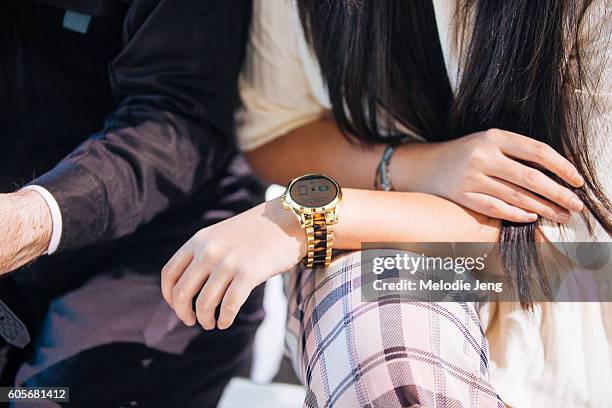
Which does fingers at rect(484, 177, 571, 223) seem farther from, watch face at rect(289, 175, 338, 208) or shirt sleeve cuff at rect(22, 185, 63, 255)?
shirt sleeve cuff at rect(22, 185, 63, 255)

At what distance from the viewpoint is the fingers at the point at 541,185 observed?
2.70 feet

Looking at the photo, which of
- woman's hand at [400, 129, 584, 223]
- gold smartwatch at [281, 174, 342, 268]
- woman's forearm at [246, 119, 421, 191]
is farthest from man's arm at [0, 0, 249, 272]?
woman's hand at [400, 129, 584, 223]

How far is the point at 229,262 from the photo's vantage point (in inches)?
30.6

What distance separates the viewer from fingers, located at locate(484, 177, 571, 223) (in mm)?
838

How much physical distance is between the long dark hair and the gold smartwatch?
18cm

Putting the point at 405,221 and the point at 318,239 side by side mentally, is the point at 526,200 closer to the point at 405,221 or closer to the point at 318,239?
the point at 405,221

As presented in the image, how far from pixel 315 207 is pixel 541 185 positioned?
0.26m

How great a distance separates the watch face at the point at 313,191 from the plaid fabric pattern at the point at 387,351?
9 centimetres

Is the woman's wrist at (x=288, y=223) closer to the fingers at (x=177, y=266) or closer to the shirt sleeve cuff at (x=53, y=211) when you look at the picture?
the fingers at (x=177, y=266)

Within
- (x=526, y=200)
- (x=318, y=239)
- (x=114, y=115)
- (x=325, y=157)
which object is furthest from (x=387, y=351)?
(x=114, y=115)

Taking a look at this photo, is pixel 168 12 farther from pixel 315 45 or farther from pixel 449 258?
pixel 449 258

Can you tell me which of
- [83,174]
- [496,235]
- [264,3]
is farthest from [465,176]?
[83,174]

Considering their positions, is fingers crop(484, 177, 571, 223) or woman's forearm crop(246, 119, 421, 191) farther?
woman's forearm crop(246, 119, 421, 191)

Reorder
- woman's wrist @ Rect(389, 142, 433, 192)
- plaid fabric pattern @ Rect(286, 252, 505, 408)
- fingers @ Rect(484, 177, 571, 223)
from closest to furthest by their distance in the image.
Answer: plaid fabric pattern @ Rect(286, 252, 505, 408) → fingers @ Rect(484, 177, 571, 223) → woman's wrist @ Rect(389, 142, 433, 192)
